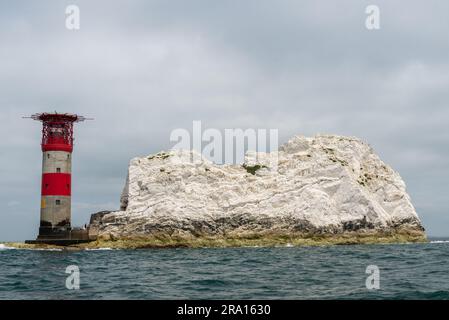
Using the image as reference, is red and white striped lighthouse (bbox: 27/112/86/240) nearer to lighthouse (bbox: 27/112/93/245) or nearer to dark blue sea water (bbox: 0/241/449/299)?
lighthouse (bbox: 27/112/93/245)

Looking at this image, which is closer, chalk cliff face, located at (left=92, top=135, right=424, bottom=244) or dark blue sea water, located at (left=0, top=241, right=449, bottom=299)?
dark blue sea water, located at (left=0, top=241, right=449, bottom=299)

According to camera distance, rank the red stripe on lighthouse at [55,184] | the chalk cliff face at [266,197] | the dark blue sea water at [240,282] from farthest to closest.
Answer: the chalk cliff face at [266,197] → the red stripe on lighthouse at [55,184] → the dark blue sea water at [240,282]

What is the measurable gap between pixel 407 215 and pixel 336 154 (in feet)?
48.0

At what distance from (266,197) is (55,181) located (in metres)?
28.6

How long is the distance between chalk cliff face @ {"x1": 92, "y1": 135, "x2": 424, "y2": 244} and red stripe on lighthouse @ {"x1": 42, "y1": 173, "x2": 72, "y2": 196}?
7.74m

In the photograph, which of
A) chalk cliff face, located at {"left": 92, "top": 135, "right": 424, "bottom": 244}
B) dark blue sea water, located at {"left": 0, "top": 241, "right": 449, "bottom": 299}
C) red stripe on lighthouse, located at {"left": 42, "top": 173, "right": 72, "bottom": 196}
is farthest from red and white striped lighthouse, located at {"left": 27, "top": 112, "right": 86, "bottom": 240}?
dark blue sea water, located at {"left": 0, "top": 241, "right": 449, "bottom": 299}

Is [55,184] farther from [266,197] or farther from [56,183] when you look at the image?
[266,197]

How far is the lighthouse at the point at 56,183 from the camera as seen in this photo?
6725 cm

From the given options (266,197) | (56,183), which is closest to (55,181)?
(56,183)

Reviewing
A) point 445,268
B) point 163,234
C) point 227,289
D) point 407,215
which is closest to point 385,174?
point 407,215

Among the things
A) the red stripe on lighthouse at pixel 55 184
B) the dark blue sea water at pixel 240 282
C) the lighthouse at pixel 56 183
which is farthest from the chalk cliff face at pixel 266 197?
the dark blue sea water at pixel 240 282

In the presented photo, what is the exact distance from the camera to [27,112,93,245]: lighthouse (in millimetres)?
67250

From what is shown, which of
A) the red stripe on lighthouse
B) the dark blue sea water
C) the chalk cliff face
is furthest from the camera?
the chalk cliff face

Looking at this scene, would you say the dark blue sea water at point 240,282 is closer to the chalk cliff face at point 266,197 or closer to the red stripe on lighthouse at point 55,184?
the red stripe on lighthouse at point 55,184
